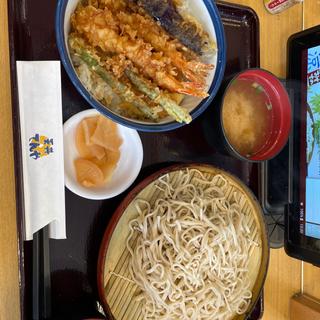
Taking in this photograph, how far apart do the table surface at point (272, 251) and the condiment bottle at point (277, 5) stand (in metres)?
0.02

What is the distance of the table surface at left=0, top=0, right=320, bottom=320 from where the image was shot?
1200 millimetres

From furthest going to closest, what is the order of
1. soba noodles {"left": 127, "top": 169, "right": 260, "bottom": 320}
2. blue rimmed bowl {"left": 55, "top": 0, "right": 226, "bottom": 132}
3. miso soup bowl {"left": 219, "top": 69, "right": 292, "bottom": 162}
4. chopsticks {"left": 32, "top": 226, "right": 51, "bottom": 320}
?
miso soup bowl {"left": 219, "top": 69, "right": 292, "bottom": 162}, soba noodles {"left": 127, "top": 169, "right": 260, "bottom": 320}, chopsticks {"left": 32, "top": 226, "right": 51, "bottom": 320}, blue rimmed bowl {"left": 55, "top": 0, "right": 226, "bottom": 132}

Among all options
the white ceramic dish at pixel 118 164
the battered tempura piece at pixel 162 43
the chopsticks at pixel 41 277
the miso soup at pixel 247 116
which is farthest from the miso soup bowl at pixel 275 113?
the chopsticks at pixel 41 277

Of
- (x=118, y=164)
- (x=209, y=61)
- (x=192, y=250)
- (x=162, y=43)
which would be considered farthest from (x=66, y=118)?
(x=192, y=250)

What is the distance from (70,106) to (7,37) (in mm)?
269

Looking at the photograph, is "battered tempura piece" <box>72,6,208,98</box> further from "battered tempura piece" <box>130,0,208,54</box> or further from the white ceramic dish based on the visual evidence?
the white ceramic dish

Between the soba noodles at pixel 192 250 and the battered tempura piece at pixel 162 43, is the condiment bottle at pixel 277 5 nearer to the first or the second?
the battered tempura piece at pixel 162 43

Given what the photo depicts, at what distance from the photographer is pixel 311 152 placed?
5.09 feet

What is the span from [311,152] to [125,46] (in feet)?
2.75

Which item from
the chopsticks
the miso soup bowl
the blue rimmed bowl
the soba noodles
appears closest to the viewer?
the blue rimmed bowl

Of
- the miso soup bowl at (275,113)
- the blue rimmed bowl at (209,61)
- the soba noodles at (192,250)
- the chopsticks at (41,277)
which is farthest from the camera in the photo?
the miso soup bowl at (275,113)

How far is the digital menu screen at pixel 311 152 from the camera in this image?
1.53 metres

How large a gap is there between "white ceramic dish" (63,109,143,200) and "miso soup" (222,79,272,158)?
13.3 inches

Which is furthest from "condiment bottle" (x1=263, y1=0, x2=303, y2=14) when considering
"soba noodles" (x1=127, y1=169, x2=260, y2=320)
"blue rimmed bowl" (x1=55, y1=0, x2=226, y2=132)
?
"soba noodles" (x1=127, y1=169, x2=260, y2=320)
